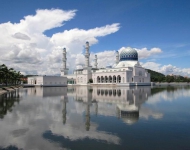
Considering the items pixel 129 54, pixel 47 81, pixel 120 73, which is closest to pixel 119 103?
pixel 120 73

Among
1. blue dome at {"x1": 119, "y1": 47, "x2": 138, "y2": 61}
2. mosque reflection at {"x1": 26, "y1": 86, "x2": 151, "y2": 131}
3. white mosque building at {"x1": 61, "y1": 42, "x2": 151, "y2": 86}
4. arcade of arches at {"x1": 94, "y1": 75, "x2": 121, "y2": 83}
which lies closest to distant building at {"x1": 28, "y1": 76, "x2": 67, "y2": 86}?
white mosque building at {"x1": 61, "y1": 42, "x2": 151, "y2": 86}

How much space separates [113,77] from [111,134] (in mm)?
80761

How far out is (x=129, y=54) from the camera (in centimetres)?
9400

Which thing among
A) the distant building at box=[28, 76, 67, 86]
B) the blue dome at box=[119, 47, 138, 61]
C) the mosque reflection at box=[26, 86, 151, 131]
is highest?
the blue dome at box=[119, 47, 138, 61]

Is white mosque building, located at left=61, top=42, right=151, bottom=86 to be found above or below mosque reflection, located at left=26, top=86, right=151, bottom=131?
above

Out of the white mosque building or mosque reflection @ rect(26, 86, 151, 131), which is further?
the white mosque building

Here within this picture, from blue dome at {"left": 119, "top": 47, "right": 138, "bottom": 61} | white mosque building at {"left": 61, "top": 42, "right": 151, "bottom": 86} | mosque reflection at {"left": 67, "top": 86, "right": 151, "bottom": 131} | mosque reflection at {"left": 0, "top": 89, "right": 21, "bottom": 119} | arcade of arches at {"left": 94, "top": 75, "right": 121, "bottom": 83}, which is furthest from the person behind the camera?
blue dome at {"left": 119, "top": 47, "right": 138, "bottom": 61}

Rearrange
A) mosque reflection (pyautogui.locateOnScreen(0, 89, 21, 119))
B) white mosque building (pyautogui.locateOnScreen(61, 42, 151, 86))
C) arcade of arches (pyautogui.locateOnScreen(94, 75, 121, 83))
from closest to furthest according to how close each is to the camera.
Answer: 1. mosque reflection (pyautogui.locateOnScreen(0, 89, 21, 119))
2. white mosque building (pyautogui.locateOnScreen(61, 42, 151, 86))
3. arcade of arches (pyautogui.locateOnScreen(94, 75, 121, 83))

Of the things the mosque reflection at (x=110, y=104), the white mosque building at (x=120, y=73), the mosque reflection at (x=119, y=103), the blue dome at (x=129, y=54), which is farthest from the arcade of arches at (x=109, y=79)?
the mosque reflection at (x=119, y=103)

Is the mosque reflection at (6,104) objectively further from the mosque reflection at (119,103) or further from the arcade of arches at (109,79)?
the arcade of arches at (109,79)

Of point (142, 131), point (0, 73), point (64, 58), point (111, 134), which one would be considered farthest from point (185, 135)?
point (64, 58)

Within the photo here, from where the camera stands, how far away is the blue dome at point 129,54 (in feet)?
309

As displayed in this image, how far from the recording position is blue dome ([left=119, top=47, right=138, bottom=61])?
9412 centimetres

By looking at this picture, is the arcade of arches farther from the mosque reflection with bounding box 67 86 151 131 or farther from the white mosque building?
the mosque reflection with bounding box 67 86 151 131
